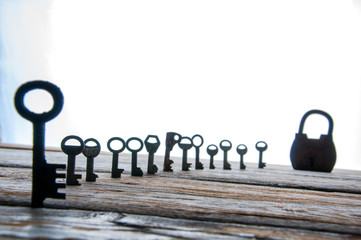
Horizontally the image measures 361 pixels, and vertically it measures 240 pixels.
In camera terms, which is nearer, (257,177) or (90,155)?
(90,155)

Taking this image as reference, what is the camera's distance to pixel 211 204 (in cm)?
83

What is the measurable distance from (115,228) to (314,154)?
2.54 metres

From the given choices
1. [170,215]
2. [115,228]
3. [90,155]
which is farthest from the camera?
[90,155]

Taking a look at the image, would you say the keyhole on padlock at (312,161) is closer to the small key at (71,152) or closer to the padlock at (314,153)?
the padlock at (314,153)

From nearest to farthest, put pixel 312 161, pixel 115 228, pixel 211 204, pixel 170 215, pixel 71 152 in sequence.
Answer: pixel 115 228
pixel 170 215
pixel 211 204
pixel 71 152
pixel 312 161

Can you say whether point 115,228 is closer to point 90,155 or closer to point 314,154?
point 90,155

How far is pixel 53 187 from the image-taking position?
737 millimetres

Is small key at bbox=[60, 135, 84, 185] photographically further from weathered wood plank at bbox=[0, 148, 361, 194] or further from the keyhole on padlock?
the keyhole on padlock

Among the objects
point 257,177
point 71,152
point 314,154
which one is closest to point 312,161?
point 314,154

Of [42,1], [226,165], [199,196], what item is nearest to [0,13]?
[42,1]

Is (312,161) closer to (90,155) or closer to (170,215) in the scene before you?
(90,155)

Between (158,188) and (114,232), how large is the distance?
53cm

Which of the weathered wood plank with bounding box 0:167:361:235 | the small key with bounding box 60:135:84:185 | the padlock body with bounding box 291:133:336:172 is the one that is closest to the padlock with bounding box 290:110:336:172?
the padlock body with bounding box 291:133:336:172

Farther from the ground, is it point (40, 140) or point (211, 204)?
point (40, 140)
